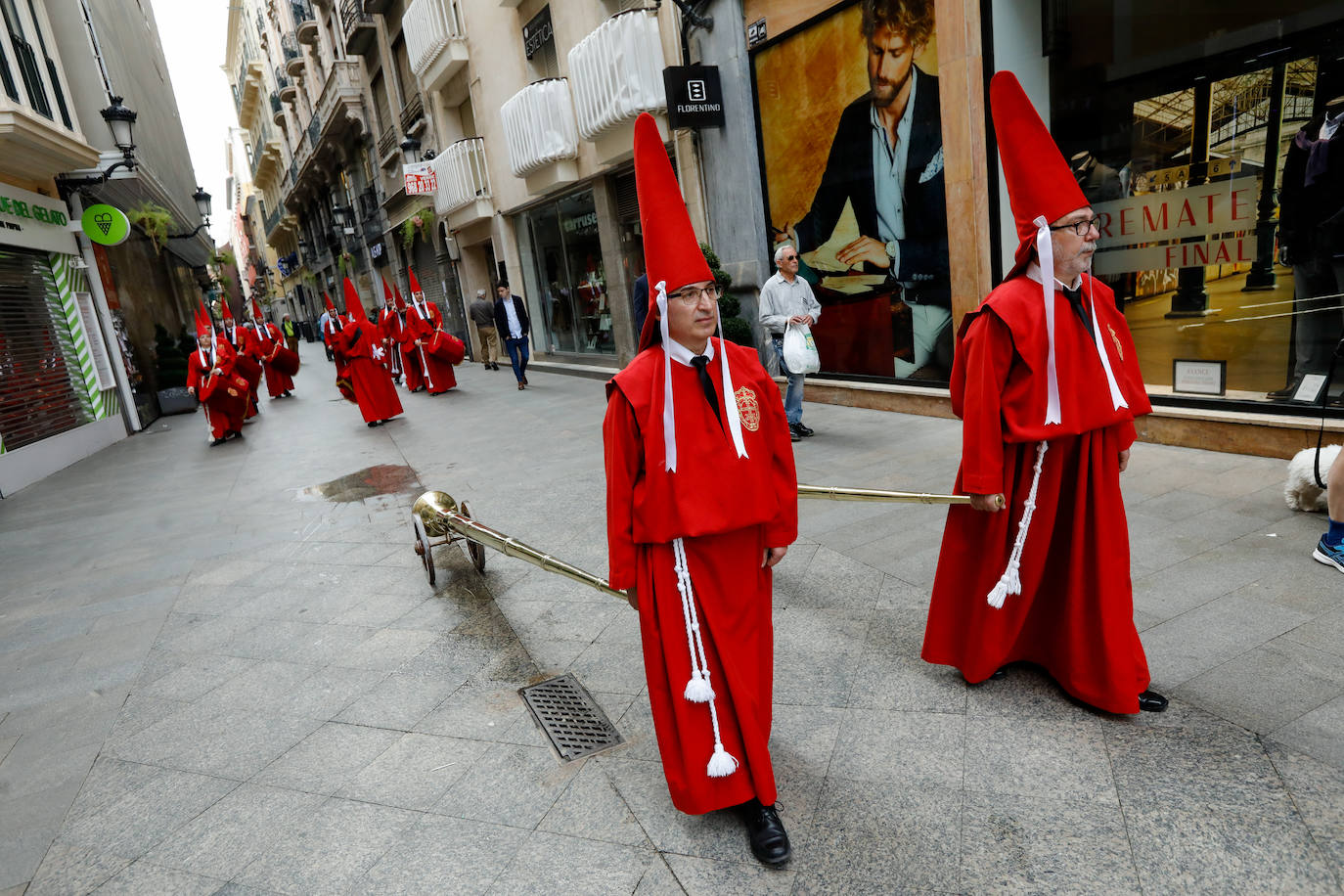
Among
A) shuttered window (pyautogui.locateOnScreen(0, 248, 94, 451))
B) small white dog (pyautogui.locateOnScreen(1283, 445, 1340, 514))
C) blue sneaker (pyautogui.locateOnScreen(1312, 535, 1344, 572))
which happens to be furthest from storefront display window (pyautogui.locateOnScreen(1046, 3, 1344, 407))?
shuttered window (pyautogui.locateOnScreen(0, 248, 94, 451))

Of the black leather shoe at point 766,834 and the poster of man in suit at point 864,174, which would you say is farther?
the poster of man in suit at point 864,174

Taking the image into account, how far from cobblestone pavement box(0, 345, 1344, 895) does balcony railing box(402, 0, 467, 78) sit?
51.8 feet

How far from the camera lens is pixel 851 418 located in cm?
823

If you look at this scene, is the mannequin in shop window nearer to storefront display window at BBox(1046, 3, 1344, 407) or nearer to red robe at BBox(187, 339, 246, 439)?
storefront display window at BBox(1046, 3, 1344, 407)

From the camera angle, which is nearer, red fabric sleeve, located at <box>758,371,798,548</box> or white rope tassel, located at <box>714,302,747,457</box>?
white rope tassel, located at <box>714,302,747,457</box>

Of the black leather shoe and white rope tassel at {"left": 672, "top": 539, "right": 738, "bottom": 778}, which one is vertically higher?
white rope tassel at {"left": 672, "top": 539, "right": 738, "bottom": 778}

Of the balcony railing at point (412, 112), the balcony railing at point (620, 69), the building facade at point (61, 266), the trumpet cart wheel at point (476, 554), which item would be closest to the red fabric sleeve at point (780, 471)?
the trumpet cart wheel at point (476, 554)

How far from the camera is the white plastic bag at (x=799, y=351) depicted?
23.7ft

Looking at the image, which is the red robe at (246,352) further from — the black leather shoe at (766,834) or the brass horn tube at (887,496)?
the black leather shoe at (766,834)

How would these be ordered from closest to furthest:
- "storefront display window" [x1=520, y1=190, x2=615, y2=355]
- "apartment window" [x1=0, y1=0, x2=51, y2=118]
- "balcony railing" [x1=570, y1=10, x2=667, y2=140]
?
"balcony railing" [x1=570, y1=10, x2=667, y2=140], "apartment window" [x1=0, y1=0, x2=51, y2=118], "storefront display window" [x1=520, y1=190, x2=615, y2=355]

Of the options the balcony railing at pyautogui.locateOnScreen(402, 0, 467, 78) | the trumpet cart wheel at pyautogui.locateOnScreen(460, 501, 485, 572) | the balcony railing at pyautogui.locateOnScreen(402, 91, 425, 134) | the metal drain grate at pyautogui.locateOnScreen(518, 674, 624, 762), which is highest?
the balcony railing at pyautogui.locateOnScreen(402, 0, 467, 78)

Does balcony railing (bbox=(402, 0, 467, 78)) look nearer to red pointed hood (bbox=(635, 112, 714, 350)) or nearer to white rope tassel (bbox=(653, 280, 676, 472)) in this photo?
red pointed hood (bbox=(635, 112, 714, 350))

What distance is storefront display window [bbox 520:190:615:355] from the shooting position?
15.0m

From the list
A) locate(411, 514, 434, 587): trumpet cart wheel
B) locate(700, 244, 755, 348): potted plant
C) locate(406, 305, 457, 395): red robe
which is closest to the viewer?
locate(411, 514, 434, 587): trumpet cart wheel
